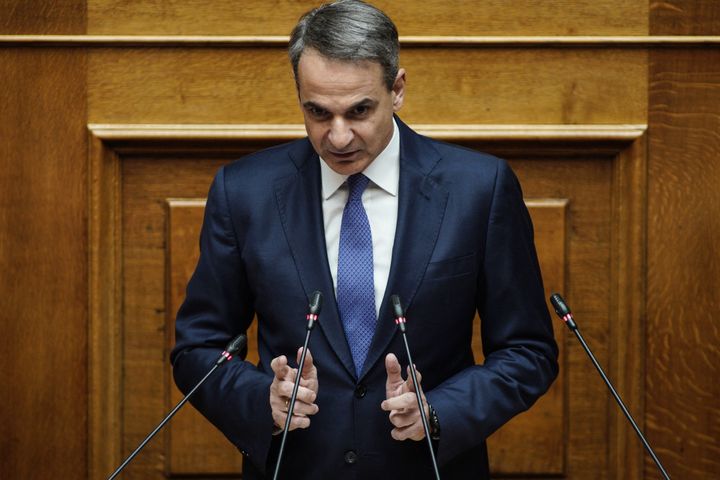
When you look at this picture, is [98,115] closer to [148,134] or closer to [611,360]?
[148,134]

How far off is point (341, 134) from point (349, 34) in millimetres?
151

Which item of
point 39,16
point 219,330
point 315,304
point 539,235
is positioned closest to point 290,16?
point 39,16

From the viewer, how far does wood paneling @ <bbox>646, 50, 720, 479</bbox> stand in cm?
248

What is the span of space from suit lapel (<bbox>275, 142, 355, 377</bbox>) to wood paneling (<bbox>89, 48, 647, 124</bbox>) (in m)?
0.66

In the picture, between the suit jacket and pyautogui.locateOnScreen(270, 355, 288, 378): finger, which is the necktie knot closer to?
the suit jacket

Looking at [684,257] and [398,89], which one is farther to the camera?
[684,257]

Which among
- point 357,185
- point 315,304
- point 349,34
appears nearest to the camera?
point 315,304

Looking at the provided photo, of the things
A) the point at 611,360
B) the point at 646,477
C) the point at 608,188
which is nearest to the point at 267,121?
the point at 608,188

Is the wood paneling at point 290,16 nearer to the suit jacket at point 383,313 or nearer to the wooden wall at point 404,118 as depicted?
the wooden wall at point 404,118

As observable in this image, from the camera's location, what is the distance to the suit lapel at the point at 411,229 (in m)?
1.69

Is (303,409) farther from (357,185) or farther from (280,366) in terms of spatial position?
(357,185)

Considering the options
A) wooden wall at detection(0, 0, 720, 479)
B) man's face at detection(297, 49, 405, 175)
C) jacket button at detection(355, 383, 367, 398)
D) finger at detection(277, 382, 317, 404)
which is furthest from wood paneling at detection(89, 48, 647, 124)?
finger at detection(277, 382, 317, 404)

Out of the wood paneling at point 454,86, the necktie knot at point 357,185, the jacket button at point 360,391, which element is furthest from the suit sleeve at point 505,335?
the wood paneling at point 454,86

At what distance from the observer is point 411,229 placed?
1.74 meters
